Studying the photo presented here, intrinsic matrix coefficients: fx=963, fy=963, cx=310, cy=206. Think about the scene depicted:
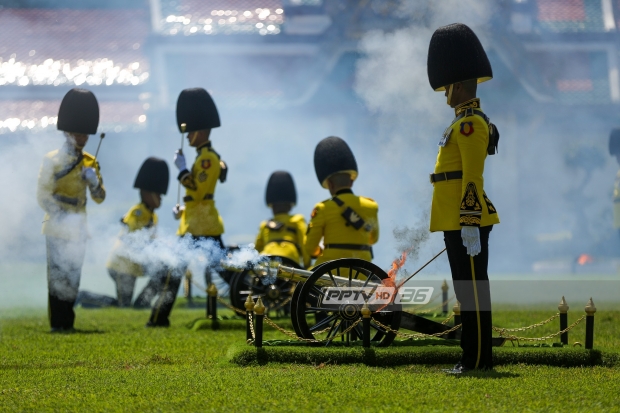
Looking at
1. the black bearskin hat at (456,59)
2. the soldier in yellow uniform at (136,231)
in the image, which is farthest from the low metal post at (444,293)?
the black bearskin hat at (456,59)

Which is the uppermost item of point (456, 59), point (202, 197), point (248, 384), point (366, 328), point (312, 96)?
point (312, 96)

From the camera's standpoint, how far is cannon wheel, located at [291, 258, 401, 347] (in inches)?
259

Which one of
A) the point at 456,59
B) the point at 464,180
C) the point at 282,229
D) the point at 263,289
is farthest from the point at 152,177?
the point at 464,180

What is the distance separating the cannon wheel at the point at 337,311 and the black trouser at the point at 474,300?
89cm

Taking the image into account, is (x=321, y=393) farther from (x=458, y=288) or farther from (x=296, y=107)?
(x=296, y=107)

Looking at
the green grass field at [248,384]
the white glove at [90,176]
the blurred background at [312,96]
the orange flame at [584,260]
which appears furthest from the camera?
the blurred background at [312,96]

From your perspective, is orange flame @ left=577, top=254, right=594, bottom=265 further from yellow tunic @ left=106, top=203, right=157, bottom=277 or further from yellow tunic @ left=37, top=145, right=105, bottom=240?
yellow tunic @ left=37, top=145, right=105, bottom=240

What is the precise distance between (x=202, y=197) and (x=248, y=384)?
→ 4.18 metres

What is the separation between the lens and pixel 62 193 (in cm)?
863

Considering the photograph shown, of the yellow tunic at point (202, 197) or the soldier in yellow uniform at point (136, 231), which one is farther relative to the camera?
the soldier in yellow uniform at point (136, 231)

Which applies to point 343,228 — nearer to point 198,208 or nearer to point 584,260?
point 198,208

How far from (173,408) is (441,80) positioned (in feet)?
8.79

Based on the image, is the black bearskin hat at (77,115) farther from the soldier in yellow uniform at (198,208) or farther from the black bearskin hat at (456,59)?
the black bearskin hat at (456,59)

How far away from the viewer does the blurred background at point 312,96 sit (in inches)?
882
